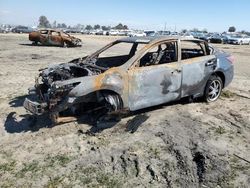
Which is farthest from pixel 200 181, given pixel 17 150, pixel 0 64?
pixel 0 64

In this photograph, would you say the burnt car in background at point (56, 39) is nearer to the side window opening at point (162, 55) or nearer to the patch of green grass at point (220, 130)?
the side window opening at point (162, 55)

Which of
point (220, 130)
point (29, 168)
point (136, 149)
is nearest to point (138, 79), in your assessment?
point (136, 149)

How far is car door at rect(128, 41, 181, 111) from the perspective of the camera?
6.79 meters

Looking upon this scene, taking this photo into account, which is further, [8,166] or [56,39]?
[56,39]

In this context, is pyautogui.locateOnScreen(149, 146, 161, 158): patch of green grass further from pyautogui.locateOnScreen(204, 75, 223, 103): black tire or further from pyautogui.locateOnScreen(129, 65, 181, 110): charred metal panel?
pyautogui.locateOnScreen(204, 75, 223, 103): black tire

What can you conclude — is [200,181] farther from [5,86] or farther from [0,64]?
[0,64]

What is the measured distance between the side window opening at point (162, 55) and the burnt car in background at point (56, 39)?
748 inches

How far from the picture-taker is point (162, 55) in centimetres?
772

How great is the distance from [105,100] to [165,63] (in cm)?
163

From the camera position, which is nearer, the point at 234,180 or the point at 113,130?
the point at 234,180

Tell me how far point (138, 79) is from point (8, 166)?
285 centimetres

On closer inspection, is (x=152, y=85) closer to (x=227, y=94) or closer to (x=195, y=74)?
(x=195, y=74)

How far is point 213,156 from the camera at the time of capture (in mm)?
5410

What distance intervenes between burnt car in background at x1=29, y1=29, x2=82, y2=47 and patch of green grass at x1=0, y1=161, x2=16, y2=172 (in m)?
21.4
